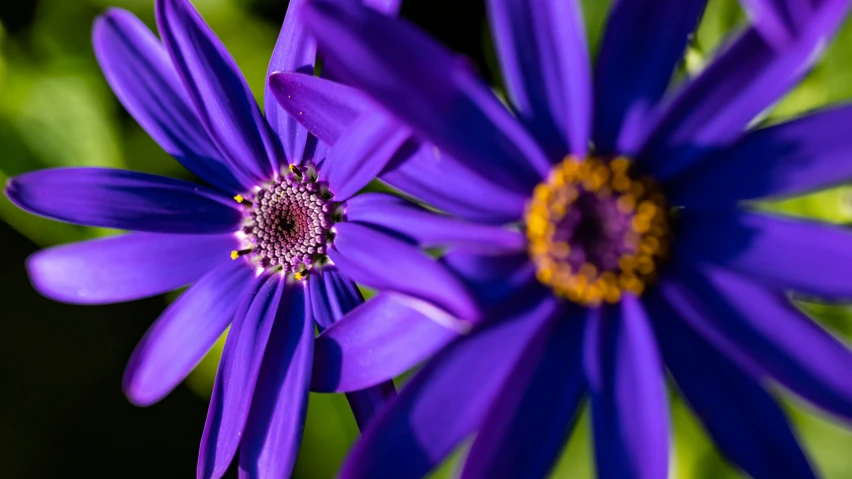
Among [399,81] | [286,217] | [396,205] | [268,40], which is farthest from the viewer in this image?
[268,40]

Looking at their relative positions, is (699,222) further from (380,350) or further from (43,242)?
(43,242)

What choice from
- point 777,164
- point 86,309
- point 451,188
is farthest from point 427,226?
point 86,309

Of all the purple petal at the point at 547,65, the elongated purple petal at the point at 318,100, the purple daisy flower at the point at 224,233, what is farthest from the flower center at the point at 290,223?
the purple petal at the point at 547,65

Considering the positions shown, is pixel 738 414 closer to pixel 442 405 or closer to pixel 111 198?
pixel 442 405

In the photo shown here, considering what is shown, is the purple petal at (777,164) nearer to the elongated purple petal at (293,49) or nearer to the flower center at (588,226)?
the flower center at (588,226)

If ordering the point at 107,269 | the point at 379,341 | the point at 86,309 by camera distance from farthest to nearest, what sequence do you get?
the point at 86,309, the point at 107,269, the point at 379,341

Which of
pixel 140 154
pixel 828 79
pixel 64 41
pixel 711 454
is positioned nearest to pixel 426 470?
pixel 711 454
